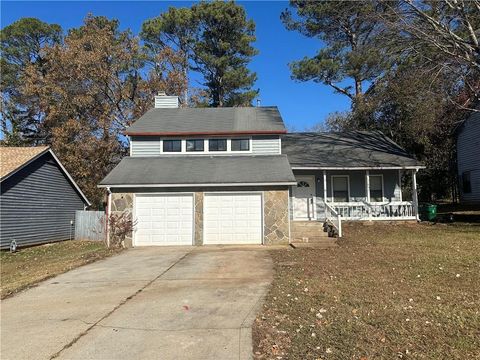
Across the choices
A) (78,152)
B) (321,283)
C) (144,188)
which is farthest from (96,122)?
(321,283)

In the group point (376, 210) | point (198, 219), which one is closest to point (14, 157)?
point (198, 219)

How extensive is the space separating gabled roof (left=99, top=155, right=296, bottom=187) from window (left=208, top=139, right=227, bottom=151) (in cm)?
64

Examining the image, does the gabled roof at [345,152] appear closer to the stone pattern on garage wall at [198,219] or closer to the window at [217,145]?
the window at [217,145]

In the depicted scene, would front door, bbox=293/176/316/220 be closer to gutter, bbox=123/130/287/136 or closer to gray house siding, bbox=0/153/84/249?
gutter, bbox=123/130/287/136

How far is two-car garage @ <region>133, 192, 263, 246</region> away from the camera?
1500 cm

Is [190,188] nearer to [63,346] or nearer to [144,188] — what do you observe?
[144,188]

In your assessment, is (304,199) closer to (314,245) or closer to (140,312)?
(314,245)

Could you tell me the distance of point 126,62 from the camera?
28328 millimetres

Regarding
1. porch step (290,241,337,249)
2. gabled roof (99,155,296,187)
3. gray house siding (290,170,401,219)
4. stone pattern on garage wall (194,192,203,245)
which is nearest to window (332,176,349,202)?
gray house siding (290,170,401,219)

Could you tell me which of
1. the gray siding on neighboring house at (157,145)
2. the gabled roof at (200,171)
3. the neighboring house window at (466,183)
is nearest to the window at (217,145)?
the gabled roof at (200,171)

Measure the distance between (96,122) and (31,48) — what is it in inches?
441

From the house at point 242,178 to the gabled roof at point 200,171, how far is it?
40 mm

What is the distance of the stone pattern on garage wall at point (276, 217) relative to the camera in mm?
14696

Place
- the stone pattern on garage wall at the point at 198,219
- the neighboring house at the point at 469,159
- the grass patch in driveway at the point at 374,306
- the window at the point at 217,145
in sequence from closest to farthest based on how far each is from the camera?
the grass patch in driveway at the point at 374,306 → the stone pattern on garage wall at the point at 198,219 → the window at the point at 217,145 → the neighboring house at the point at 469,159
